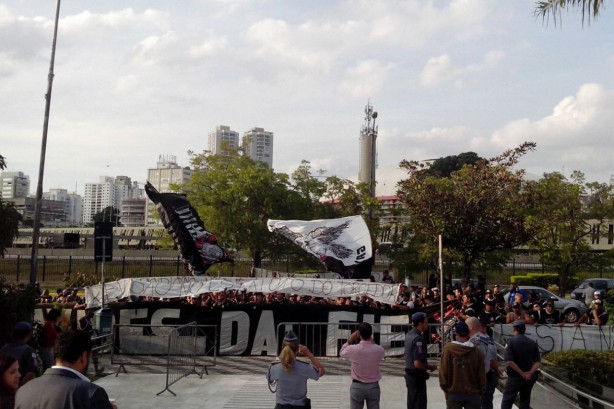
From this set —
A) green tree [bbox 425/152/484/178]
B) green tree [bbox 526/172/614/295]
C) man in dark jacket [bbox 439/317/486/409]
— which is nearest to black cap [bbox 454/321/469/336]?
man in dark jacket [bbox 439/317/486/409]

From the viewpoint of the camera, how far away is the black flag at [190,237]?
820 inches

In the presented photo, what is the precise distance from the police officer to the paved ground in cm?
257

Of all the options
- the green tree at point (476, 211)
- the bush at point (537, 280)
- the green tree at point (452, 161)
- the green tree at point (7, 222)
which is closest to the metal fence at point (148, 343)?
the green tree at point (7, 222)

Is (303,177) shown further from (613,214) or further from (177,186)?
(613,214)

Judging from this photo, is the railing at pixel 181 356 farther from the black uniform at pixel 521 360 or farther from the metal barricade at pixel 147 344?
the black uniform at pixel 521 360

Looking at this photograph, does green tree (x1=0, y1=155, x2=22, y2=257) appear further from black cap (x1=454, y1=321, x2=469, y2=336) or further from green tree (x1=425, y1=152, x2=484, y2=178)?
green tree (x1=425, y1=152, x2=484, y2=178)

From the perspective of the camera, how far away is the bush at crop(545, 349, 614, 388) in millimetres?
12311

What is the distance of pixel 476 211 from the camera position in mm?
25875

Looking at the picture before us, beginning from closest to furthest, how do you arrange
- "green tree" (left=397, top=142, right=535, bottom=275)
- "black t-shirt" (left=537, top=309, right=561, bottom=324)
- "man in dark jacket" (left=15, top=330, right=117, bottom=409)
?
1. "man in dark jacket" (left=15, top=330, right=117, bottom=409)
2. "black t-shirt" (left=537, top=309, right=561, bottom=324)
3. "green tree" (left=397, top=142, right=535, bottom=275)

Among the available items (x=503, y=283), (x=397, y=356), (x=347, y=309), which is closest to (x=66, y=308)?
(x=347, y=309)

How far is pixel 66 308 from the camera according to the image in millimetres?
20641

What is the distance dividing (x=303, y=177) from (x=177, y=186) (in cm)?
713

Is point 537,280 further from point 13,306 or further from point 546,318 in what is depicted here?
point 13,306

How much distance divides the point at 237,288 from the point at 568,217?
25.2m
